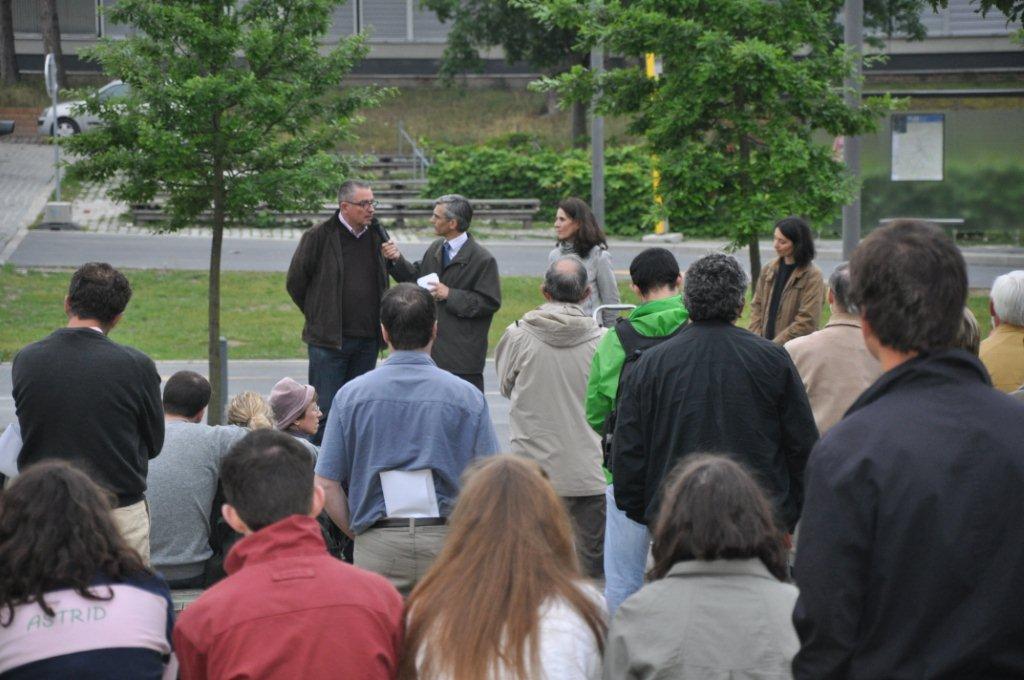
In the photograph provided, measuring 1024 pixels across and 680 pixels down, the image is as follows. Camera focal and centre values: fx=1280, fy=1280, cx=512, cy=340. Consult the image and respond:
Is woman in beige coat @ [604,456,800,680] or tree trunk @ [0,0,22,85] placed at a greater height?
tree trunk @ [0,0,22,85]

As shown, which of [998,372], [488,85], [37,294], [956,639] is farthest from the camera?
[488,85]

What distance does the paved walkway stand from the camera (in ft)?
85.7

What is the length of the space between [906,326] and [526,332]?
411 centimetres

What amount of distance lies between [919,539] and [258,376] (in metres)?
13.2

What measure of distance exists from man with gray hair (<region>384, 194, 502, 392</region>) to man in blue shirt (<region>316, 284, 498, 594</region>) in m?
3.98

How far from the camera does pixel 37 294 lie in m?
19.6

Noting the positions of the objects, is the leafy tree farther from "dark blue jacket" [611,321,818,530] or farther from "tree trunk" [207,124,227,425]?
"dark blue jacket" [611,321,818,530]

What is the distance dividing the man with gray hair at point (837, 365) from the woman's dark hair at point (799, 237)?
8.65ft

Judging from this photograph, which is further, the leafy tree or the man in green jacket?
the leafy tree

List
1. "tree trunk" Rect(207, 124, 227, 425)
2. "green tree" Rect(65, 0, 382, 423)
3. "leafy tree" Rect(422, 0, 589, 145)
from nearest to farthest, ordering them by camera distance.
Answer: "green tree" Rect(65, 0, 382, 423) → "tree trunk" Rect(207, 124, 227, 425) → "leafy tree" Rect(422, 0, 589, 145)

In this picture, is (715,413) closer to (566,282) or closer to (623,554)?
(623,554)

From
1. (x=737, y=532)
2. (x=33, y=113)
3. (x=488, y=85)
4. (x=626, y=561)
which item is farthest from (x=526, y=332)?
(x=488, y=85)

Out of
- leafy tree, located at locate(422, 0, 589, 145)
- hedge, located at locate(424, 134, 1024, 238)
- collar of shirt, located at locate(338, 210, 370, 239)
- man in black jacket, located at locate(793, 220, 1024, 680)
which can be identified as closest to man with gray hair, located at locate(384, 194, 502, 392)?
collar of shirt, located at locate(338, 210, 370, 239)

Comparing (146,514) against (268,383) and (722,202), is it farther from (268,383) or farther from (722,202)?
(268,383)
